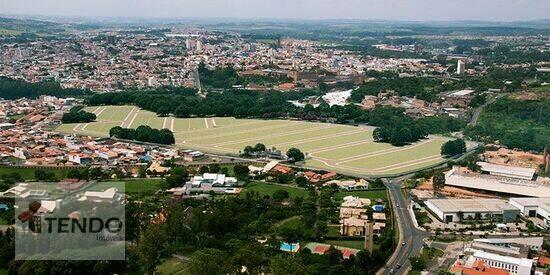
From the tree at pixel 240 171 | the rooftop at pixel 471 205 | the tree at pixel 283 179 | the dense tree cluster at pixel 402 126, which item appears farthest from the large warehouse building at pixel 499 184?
the tree at pixel 240 171

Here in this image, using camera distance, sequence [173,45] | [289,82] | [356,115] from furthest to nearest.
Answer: [173,45]
[289,82]
[356,115]

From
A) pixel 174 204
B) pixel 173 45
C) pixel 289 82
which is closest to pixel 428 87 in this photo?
pixel 289 82

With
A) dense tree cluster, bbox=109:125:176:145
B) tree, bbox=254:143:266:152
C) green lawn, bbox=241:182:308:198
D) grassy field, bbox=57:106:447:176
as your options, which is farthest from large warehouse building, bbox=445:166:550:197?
dense tree cluster, bbox=109:125:176:145

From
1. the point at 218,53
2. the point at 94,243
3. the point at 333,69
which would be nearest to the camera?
the point at 94,243

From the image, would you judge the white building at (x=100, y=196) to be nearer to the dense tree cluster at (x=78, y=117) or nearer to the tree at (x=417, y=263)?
the tree at (x=417, y=263)

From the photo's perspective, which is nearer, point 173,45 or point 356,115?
point 356,115

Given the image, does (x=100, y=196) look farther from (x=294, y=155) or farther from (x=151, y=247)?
(x=294, y=155)

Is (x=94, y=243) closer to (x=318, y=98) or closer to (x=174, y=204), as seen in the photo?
(x=174, y=204)
